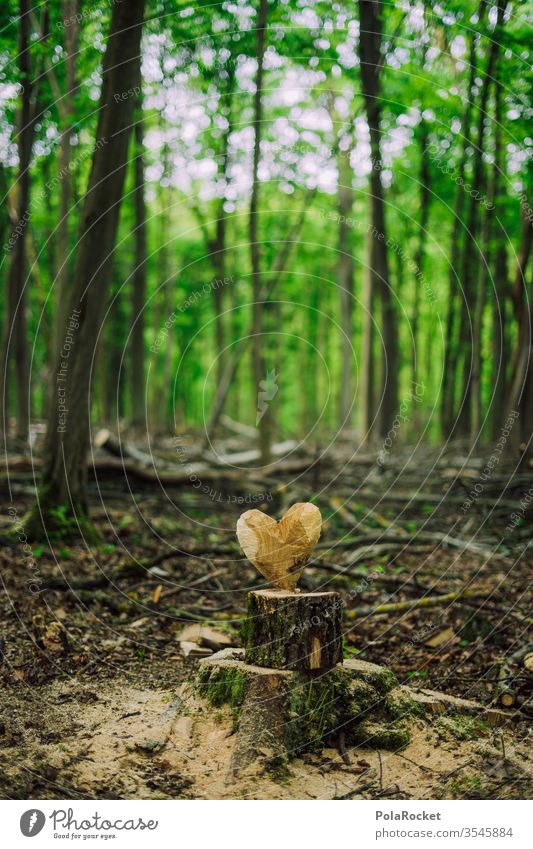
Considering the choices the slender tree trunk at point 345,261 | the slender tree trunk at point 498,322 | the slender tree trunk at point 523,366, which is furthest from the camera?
the slender tree trunk at point 345,261

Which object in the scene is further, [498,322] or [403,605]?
[498,322]

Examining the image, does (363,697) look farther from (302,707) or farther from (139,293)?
(139,293)

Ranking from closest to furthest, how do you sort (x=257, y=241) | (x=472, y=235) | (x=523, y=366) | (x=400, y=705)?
(x=400, y=705)
(x=523, y=366)
(x=257, y=241)
(x=472, y=235)

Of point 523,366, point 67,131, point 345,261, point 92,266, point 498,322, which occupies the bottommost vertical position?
point 523,366

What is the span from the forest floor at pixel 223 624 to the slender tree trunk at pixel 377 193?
3.27 m

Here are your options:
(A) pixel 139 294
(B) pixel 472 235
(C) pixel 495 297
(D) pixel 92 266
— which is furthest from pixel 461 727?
(A) pixel 139 294

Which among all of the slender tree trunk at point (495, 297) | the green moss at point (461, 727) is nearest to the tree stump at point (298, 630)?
the green moss at point (461, 727)

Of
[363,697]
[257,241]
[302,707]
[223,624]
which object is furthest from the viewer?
[257,241]

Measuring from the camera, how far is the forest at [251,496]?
4418 mm

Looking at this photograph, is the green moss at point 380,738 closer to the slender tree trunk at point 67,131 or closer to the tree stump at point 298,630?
the tree stump at point 298,630

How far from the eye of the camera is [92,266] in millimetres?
7871

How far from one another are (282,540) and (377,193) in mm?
11466
